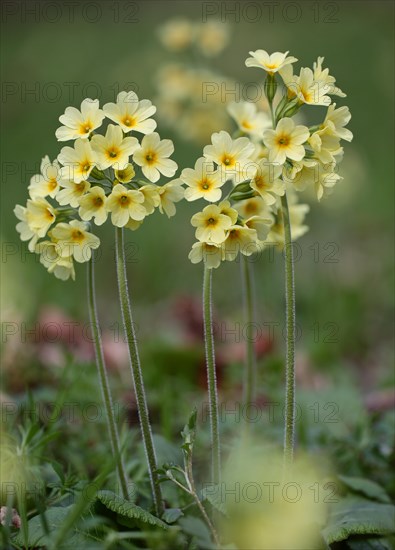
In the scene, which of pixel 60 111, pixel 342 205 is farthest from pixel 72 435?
pixel 60 111

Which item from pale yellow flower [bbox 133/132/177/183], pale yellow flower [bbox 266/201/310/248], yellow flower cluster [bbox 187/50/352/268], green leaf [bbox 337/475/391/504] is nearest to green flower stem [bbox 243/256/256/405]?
pale yellow flower [bbox 266/201/310/248]

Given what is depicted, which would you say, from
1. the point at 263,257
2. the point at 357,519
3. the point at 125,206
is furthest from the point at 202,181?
the point at 263,257

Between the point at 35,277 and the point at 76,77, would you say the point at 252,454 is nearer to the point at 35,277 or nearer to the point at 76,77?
the point at 35,277

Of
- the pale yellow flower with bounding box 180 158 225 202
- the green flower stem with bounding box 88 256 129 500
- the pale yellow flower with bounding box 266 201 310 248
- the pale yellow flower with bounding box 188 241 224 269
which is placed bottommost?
the green flower stem with bounding box 88 256 129 500

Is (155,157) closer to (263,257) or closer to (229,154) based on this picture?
(229,154)

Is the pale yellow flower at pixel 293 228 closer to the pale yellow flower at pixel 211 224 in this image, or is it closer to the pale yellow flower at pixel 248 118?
the pale yellow flower at pixel 248 118

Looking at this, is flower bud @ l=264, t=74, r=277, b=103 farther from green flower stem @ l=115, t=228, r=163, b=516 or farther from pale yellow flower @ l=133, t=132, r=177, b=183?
green flower stem @ l=115, t=228, r=163, b=516

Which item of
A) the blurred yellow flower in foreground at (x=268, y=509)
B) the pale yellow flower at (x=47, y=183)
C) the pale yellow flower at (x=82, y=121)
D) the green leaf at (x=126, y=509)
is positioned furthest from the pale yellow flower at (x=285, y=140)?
the green leaf at (x=126, y=509)

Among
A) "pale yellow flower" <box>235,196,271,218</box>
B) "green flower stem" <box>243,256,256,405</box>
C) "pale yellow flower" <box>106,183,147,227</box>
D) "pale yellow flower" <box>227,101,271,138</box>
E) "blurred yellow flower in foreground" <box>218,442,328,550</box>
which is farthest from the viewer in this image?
"green flower stem" <box>243,256,256,405</box>
